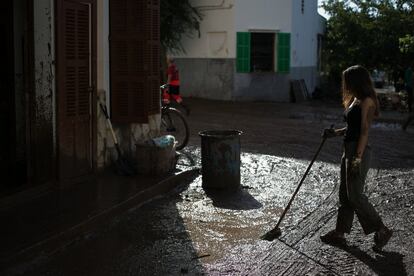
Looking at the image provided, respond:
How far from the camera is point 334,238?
20.4ft

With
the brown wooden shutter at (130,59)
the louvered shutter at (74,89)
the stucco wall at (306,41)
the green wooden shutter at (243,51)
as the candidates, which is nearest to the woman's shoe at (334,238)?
the louvered shutter at (74,89)

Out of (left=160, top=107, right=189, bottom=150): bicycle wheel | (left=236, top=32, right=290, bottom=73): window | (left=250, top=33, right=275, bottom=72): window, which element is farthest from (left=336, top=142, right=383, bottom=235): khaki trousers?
(left=250, top=33, right=275, bottom=72): window

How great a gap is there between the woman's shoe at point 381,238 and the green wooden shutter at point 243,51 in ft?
58.3

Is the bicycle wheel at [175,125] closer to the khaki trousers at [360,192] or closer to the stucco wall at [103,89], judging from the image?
the stucco wall at [103,89]

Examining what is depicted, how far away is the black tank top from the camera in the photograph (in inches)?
234

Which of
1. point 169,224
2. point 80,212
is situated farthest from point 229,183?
point 80,212

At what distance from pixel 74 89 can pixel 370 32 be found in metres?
20.3

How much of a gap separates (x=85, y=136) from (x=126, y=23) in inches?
71.2

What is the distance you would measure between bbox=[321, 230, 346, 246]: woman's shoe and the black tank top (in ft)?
3.21

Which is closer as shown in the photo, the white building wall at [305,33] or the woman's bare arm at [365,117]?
the woman's bare arm at [365,117]

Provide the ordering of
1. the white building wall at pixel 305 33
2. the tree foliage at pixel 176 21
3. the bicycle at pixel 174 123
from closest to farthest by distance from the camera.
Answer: the bicycle at pixel 174 123 → the tree foliage at pixel 176 21 → the white building wall at pixel 305 33

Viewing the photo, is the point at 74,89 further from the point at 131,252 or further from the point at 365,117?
the point at 365,117

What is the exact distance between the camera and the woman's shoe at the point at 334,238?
6203mm

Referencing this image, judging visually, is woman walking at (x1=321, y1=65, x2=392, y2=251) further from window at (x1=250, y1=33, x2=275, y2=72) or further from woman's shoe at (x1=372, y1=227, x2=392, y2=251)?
window at (x1=250, y1=33, x2=275, y2=72)
